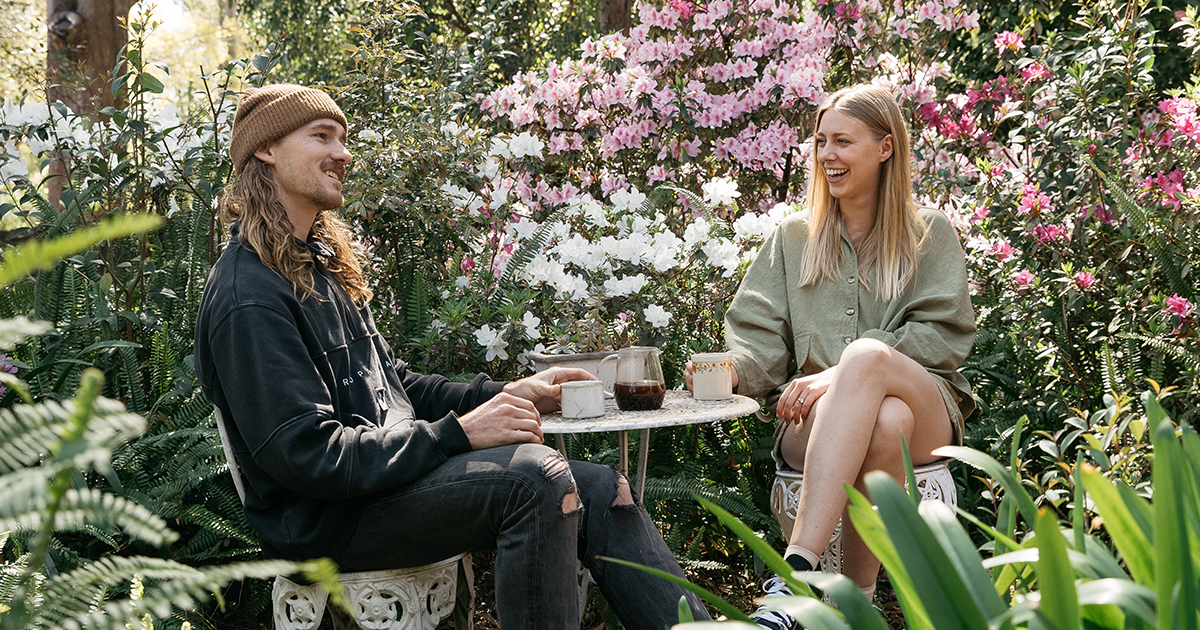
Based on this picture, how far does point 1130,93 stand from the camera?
322 cm

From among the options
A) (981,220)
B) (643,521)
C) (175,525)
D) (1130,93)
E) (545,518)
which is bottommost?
(175,525)

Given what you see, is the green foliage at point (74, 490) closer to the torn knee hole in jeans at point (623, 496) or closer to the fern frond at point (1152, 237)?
the torn knee hole in jeans at point (623, 496)

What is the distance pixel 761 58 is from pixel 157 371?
2.84 m

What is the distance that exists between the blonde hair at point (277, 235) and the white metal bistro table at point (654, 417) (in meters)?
0.58

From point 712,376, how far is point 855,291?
1.98ft

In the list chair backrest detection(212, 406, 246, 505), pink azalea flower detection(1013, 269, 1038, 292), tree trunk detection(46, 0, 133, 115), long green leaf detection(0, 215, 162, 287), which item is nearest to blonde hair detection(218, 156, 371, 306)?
chair backrest detection(212, 406, 246, 505)

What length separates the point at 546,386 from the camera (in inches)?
85.8

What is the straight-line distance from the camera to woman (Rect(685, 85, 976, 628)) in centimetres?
245

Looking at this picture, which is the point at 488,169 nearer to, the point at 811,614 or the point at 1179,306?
the point at 1179,306

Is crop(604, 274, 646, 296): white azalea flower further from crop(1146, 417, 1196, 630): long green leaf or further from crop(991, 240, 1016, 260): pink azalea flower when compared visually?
crop(1146, 417, 1196, 630): long green leaf

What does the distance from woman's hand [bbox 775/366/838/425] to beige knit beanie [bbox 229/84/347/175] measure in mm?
1358

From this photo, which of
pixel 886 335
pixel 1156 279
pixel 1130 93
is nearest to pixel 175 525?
pixel 886 335

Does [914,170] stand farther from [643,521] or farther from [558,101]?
[643,521]

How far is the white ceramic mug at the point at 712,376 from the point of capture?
2338mm
